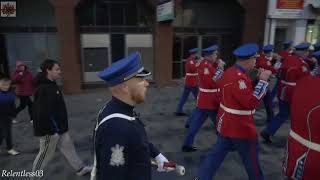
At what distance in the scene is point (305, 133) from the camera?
8.86 feet

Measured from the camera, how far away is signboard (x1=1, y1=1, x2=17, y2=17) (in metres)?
12.6

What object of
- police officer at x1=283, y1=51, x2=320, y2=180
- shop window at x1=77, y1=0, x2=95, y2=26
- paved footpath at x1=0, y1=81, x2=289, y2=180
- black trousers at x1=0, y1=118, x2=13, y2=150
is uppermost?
shop window at x1=77, y1=0, x2=95, y2=26

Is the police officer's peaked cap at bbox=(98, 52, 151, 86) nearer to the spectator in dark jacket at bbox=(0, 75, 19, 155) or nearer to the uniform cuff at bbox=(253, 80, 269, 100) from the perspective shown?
the uniform cuff at bbox=(253, 80, 269, 100)

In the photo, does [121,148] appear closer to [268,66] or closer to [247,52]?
[247,52]

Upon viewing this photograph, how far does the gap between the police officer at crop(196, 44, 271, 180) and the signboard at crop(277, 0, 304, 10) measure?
11328mm

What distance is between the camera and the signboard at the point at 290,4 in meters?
14.4

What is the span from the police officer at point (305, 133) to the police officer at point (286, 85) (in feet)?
12.3

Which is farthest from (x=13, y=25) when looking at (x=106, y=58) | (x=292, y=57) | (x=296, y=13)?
(x=296, y=13)

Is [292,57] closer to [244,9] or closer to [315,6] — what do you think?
[244,9]

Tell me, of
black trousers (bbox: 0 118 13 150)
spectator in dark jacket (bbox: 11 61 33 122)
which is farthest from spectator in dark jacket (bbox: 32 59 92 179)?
spectator in dark jacket (bbox: 11 61 33 122)

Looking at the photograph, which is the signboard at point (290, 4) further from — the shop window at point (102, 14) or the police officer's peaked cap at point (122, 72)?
the police officer's peaked cap at point (122, 72)

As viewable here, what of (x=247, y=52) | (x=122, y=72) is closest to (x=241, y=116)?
(x=247, y=52)

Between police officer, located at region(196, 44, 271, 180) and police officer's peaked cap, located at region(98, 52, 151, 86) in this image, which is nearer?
police officer's peaked cap, located at region(98, 52, 151, 86)

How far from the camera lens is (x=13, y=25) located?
42.6ft
